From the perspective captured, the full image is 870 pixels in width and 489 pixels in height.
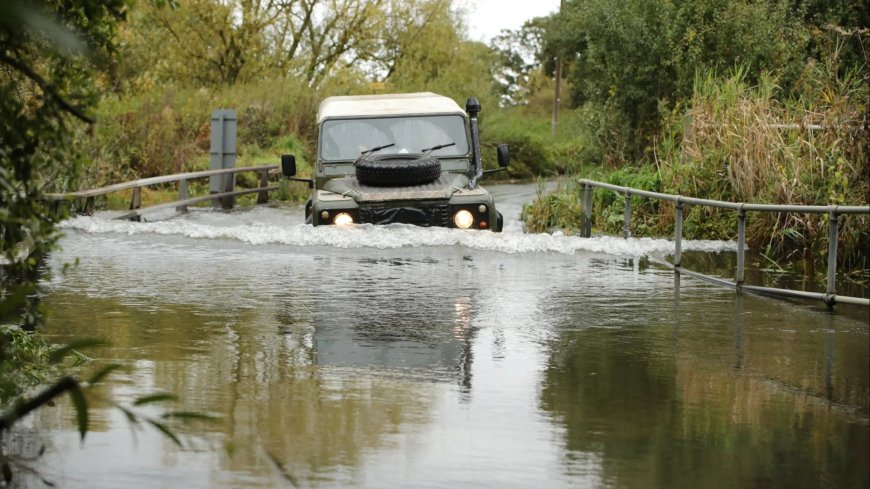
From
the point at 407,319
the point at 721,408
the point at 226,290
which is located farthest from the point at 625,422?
the point at 226,290

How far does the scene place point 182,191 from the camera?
83.1ft

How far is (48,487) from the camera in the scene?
17.4 feet

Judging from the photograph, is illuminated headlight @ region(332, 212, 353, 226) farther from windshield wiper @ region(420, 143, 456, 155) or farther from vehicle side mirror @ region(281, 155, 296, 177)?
windshield wiper @ region(420, 143, 456, 155)

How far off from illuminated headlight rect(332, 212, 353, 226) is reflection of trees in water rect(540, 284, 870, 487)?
20.6 feet

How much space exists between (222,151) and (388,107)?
10375mm

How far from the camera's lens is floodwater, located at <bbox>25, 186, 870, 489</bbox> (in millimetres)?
5668

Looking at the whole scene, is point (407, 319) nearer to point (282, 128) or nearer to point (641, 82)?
point (641, 82)

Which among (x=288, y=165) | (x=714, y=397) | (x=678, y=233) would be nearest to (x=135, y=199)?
(x=288, y=165)

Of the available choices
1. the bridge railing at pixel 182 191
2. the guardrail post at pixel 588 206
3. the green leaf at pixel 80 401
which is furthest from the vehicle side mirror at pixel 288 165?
the green leaf at pixel 80 401

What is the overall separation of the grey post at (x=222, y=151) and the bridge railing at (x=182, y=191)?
2cm

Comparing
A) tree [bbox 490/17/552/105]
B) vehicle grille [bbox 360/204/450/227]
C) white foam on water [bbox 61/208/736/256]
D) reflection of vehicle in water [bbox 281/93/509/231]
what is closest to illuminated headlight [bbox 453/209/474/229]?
reflection of vehicle in water [bbox 281/93/509/231]

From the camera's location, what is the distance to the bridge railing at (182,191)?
20.0 metres

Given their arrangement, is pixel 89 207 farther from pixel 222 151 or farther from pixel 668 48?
pixel 668 48

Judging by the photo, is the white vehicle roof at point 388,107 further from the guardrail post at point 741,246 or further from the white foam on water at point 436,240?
the guardrail post at point 741,246
